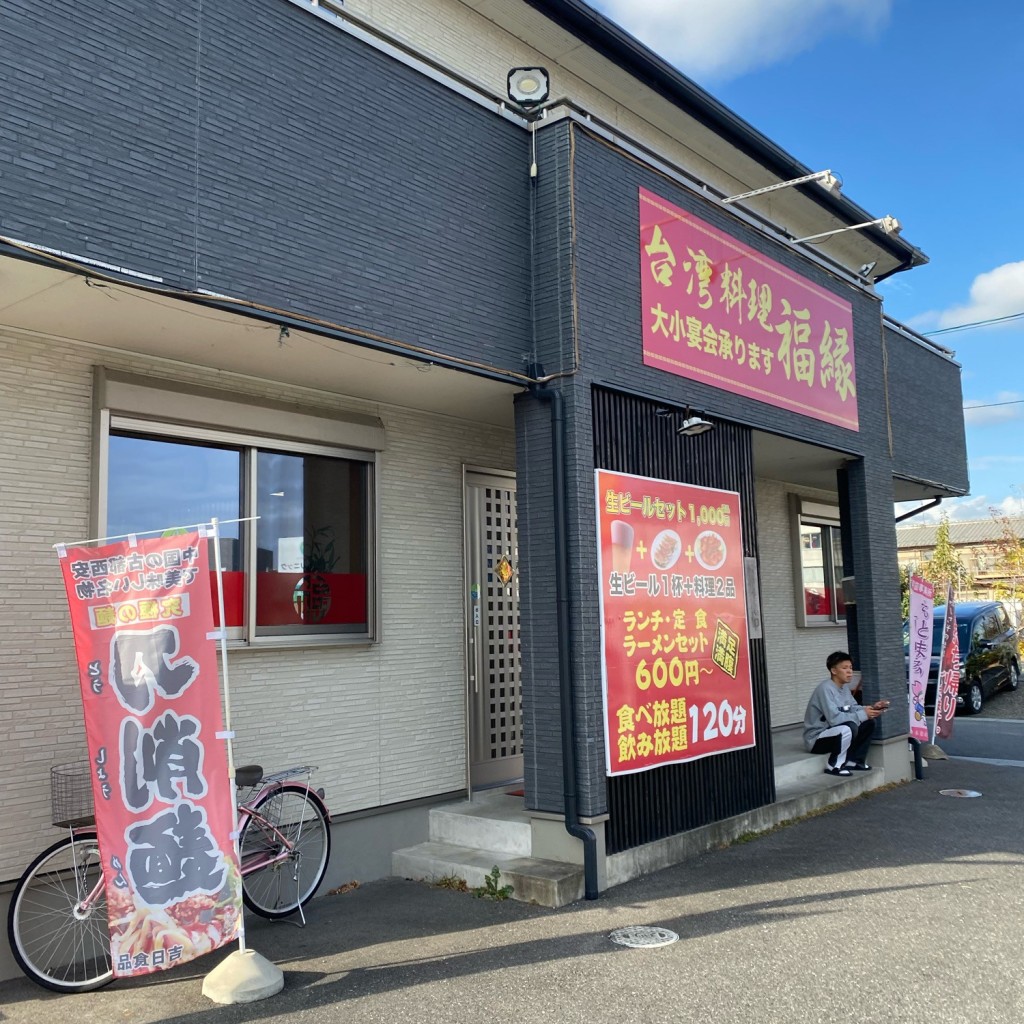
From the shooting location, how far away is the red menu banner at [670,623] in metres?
6.73

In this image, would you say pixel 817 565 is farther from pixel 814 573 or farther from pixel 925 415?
pixel 925 415

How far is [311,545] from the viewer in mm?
6996

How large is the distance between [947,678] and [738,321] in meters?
6.04

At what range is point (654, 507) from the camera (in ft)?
23.9

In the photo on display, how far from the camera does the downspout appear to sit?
6.17 m

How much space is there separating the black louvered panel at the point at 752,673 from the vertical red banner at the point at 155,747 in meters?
2.89

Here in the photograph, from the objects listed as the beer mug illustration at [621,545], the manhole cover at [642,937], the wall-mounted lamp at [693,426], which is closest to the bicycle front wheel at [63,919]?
the manhole cover at [642,937]

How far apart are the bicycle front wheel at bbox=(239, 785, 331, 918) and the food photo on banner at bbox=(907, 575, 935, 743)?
7523mm

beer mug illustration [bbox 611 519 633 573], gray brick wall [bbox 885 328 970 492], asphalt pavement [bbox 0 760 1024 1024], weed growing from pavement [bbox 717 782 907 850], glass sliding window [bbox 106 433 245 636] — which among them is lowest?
weed growing from pavement [bbox 717 782 907 850]

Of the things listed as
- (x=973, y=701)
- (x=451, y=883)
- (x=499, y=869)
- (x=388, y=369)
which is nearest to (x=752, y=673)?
(x=499, y=869)

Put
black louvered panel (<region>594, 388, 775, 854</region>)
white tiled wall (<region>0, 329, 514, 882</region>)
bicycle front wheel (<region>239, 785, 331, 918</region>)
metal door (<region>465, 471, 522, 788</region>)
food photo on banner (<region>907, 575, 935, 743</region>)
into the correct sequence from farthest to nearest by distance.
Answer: food photo on banner (<region>907, 575, 935, 743</region>) < metal door (<region>465, 471, 522, 788</region>) < black louvered panel (<region>594, 388, 775, 854</region>) < bicycle front wheel (<region>239, 785, 331, 918</region>) < white tiled wall (<region>0, 329, 514, 882</region>)

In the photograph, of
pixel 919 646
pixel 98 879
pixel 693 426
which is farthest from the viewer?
pixel 919 646

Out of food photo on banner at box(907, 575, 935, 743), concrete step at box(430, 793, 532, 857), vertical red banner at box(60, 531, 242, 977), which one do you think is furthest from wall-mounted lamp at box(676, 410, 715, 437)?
food photo on banner at box(907, 575, 935, 743)

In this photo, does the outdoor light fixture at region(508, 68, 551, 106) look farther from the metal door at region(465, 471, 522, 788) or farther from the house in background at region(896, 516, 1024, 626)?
the house in background at region(896, 516, 1024, 626)
